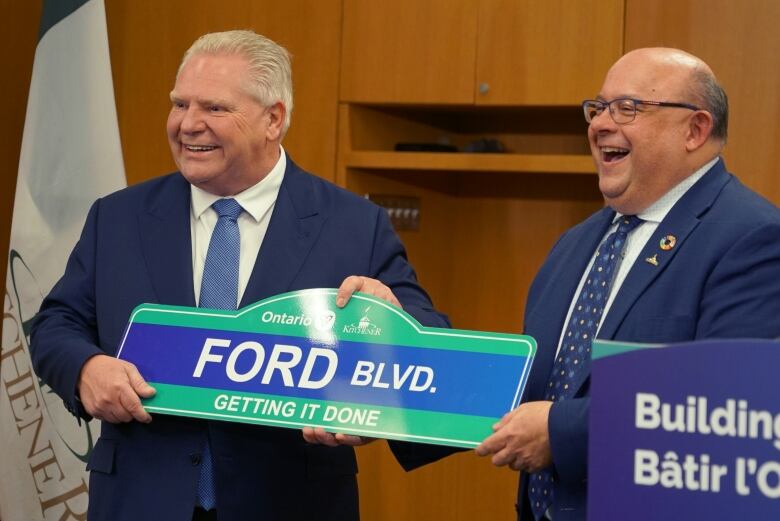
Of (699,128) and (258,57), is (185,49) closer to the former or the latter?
(258,57)

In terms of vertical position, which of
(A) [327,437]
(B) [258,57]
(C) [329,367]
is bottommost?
(A) [327,437]

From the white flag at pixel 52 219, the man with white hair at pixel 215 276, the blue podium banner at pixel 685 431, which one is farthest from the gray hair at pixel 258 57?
the white flag at pixel 52 219

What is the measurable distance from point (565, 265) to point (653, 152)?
30 centimetres

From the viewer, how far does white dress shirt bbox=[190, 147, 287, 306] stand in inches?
86.2

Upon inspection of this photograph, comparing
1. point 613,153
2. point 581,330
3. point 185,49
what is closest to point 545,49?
point 185,49

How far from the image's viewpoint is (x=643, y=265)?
1.93m

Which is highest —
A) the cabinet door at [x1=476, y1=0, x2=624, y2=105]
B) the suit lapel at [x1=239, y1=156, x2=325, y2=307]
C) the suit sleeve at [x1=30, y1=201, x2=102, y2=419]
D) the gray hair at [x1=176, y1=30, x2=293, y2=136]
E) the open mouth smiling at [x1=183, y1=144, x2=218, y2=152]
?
the cabinet door at [x1=476, y1=0, x2=624, y2=105]

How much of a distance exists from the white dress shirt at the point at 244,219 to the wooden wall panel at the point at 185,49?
1.75 metres

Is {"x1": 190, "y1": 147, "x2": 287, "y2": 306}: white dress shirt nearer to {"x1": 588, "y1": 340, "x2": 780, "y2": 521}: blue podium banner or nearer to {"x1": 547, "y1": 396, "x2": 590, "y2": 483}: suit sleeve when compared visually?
{"x1": 547, "y1": 396, "x2": 590, "y2": 483}: suit sleeve

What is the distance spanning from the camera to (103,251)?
2227 millimetres

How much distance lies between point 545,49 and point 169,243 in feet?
6.48

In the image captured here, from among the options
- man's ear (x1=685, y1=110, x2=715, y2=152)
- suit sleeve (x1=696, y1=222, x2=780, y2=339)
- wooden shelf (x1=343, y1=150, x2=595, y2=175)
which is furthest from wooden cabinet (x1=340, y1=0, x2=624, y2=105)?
suit sleeve (x1=696, y1=222, x2=780, y2=339)

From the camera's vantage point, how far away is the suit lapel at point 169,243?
2143 millimetres

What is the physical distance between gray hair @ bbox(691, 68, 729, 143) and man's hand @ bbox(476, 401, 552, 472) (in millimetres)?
642
